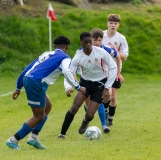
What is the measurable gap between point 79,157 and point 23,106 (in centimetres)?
807

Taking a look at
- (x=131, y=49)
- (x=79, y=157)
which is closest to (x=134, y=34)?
(x=131, y=49)

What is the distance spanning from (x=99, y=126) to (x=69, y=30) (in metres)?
16.7

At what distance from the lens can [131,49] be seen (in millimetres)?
28391

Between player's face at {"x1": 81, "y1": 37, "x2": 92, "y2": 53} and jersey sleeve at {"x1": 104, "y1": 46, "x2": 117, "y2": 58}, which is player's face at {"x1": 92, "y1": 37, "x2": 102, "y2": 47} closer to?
jersey sleeve at {"x1": 104, "y1": 46, "x2": 117, "y2": 58}

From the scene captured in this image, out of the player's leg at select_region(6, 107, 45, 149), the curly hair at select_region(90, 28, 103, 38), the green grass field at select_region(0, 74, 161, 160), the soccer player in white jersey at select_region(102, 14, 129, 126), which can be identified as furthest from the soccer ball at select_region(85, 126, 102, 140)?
the soccer player in white jersey at select_region(102, 14, 129, 126)

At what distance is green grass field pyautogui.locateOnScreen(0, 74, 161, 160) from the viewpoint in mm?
8406

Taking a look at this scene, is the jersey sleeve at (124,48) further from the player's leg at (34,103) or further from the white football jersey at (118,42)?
the player's leg at (34,103)

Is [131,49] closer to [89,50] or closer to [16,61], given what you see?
[16,61]

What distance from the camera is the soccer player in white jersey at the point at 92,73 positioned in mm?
9938

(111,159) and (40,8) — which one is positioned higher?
(111,159)

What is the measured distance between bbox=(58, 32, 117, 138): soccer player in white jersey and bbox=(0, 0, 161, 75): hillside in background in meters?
13.6

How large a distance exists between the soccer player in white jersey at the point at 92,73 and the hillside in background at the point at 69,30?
1360 cm

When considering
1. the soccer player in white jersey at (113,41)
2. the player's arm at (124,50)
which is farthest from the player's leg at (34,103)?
the player's arm at (124,50)

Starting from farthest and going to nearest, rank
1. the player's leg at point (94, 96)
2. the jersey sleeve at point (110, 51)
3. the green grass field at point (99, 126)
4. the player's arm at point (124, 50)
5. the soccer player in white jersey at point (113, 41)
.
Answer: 1. the player's arm at point (124, 50)
2. the soccer player in white jersey at point (113, 41)
3. the jersey sleeve at point (110, 51)
4. the player's leg at point (94, 96)
5. the green grass field at point (99, 126)
